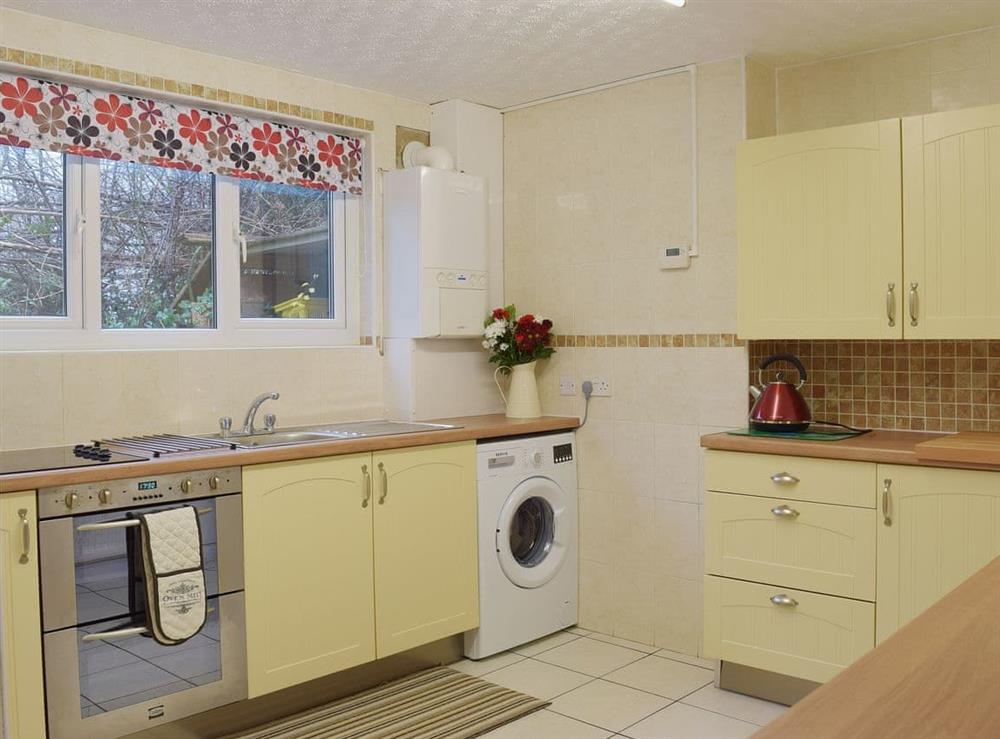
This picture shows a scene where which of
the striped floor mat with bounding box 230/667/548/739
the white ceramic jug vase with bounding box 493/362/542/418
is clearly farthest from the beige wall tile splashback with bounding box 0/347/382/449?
the striped floor mat with bounding box 230/667/548/739

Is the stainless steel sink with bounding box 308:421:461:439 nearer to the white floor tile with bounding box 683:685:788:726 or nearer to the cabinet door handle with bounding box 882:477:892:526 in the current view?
the white floor tile with bounding box 683:685:788:726

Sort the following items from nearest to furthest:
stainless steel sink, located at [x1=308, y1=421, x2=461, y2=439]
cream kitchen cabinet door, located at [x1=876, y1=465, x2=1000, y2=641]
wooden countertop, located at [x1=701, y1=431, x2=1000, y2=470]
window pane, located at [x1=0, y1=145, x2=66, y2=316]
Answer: cream kitchen cabinet door, located at [x1=876, y1=465, x2=1000, y2=641] < wooden countertop, located at [x1=701, y1=431, x2=1000, y2=470] < window pane, located at [x1=0, y1=145, x2=66, y2=316] < stainless steel sink, located at [x1=308, y1=421, x2=461, y2=439]

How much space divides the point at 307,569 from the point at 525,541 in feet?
3.78

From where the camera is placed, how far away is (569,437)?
3.90 m

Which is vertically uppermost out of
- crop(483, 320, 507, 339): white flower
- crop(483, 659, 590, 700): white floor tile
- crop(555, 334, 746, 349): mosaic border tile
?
crop(483, 320, 507, 339): white flower

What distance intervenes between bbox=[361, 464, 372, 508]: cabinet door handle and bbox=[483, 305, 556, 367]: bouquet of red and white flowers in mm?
997

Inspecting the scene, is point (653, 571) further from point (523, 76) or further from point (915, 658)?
point (915, 658)

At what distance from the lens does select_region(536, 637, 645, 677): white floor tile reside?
136 inches

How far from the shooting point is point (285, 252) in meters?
3.70

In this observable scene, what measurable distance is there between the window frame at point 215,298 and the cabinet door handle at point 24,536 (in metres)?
0.83

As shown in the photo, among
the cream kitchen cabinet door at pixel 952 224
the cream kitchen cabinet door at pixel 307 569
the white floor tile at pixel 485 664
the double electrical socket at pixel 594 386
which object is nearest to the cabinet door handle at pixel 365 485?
the cream kitchen cabinet door at pixel 307 569

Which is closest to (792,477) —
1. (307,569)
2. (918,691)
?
(307,569)

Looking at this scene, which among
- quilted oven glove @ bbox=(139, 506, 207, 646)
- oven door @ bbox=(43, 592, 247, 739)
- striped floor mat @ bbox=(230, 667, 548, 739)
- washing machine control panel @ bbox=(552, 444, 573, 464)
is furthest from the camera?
washing machine control panel @ bbox=(552, 444, 573, 464)

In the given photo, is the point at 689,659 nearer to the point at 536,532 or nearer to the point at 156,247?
the point at 536,532
